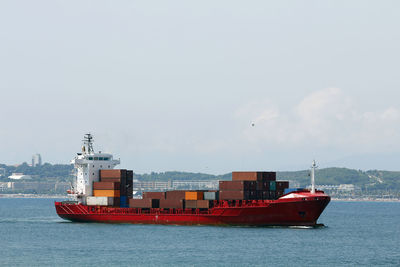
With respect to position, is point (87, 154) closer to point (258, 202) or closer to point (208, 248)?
point (258, 202)

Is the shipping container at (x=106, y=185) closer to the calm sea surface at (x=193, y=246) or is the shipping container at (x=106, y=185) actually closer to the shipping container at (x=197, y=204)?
the calm sea surface at (x=193, y=246)

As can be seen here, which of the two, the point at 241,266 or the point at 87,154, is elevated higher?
the point at 87,154

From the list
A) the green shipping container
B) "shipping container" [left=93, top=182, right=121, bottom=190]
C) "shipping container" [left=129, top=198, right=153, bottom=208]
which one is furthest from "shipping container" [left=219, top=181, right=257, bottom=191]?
"shipping container" [left=93, top=182, right=121, bottom=190]

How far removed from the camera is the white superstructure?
92.7 metres

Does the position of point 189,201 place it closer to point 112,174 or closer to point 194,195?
point 194,195

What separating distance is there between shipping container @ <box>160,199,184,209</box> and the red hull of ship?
19.9 inches

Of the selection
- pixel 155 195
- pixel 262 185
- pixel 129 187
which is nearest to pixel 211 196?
pixel 262 185

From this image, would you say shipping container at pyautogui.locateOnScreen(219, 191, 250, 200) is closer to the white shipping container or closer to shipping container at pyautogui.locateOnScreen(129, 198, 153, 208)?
shipping container at pyautogui.locateOnScreen(129, 198, 153, 208)

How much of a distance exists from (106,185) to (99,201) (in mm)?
2271

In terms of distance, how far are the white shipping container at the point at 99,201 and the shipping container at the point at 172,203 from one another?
7395 millimetres

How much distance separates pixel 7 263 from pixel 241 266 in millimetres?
19044

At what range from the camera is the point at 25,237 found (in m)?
79.8

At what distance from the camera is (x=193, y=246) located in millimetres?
67750

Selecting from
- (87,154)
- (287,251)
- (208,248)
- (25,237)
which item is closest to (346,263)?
(287,251)
